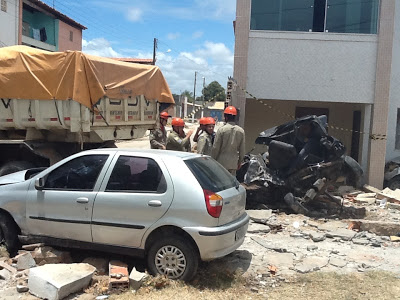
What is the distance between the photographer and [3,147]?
7754 mm

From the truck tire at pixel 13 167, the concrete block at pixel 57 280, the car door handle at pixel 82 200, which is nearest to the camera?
the concrete block at pixel 57 280

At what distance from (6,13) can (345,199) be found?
2131cm

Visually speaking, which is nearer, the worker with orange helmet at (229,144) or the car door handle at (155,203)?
the car door handle at (155,203)

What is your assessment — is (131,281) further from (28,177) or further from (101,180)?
(28,177)

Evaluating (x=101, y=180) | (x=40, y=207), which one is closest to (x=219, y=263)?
(x=101, y=180)

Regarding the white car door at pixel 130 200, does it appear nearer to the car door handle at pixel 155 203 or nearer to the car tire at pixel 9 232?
the car door handle at pixel 155 203

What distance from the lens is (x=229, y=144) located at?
7.45 meters

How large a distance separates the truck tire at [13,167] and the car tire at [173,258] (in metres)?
4.17

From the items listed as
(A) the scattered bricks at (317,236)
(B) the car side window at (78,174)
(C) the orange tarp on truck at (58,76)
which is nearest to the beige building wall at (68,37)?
(C) the orange tarp on truck at (58,76)

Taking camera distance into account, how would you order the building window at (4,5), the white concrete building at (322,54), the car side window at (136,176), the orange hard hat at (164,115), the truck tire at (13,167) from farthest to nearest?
1. the building window at (4,5)
2. the white concrete building at (322,54)
3. the orange hard hat at (164,115)
4. the truck tire at (13,167)
5. the car side window at (136,176)

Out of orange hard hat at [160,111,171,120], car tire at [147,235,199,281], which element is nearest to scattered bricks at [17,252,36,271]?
car tire at [147,235,199,281]

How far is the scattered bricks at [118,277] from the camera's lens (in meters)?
4.39

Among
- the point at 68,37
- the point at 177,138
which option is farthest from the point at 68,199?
the point at 68,37

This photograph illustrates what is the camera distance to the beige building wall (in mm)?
32125
